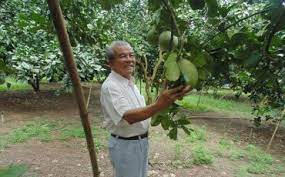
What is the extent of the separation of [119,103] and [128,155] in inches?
15.4

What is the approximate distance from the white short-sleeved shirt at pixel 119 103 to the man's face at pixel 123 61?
3 cm

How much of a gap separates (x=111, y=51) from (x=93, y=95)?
792 cm

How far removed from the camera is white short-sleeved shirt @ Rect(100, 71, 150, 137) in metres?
2.20

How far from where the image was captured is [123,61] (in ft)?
7.84

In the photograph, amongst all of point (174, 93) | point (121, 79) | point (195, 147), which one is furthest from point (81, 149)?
point (174, 93)

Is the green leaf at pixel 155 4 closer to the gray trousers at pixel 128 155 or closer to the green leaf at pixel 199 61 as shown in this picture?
the green leaf at pixel 199 61

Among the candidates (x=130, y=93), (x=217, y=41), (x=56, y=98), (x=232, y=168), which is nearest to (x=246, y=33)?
(x=217, y=41)

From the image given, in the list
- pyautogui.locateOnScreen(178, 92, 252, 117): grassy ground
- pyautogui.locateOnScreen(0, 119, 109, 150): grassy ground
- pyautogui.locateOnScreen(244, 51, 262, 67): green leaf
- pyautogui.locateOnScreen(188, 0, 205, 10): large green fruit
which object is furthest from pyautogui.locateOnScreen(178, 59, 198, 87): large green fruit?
pyautogui.locateOnScreen(178, 92, 252, 117): grassy ground

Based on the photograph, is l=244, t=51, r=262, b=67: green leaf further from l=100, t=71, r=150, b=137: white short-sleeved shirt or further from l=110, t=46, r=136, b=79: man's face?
l=110, t=46, r=136, b=79: man's face

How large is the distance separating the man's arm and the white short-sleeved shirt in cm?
13

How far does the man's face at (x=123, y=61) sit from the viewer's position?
93.2 inches

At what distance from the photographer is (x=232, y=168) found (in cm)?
469

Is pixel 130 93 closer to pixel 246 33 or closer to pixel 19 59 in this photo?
pixel 246 33

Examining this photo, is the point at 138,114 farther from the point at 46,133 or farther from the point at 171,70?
the point at 46,133
